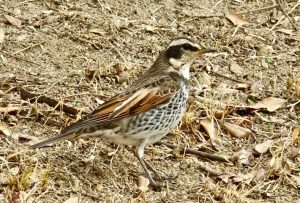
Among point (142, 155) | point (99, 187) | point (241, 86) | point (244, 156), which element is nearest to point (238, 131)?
point (244, 156)

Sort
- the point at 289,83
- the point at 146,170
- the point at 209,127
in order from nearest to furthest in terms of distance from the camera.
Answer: the point at 146,170 < the point at 209,127 < the point at 289,83

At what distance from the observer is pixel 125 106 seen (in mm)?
6988

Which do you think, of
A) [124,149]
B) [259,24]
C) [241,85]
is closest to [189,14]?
[259,24]

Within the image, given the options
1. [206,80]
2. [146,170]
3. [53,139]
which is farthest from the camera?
[206,80]

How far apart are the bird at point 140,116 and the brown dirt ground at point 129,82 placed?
32cm

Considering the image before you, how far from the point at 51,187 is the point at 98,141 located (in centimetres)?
101

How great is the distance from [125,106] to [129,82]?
5.48ft

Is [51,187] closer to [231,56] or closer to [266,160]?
→ [266,160]

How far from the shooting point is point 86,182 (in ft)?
22.6

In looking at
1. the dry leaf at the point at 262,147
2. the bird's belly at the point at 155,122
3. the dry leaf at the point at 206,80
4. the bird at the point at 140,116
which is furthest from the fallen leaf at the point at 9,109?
the dry leaf at the point at 262,147

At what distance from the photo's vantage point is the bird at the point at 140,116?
22.5 ft

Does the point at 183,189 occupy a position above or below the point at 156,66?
below

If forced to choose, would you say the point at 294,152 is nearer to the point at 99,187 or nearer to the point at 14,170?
the point at 99,187

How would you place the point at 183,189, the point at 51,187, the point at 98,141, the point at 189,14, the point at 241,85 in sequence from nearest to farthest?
the point at 51,187 → the point at 183,189 → the point at 98,141 → the point at 241,85 → the point at 189,14
